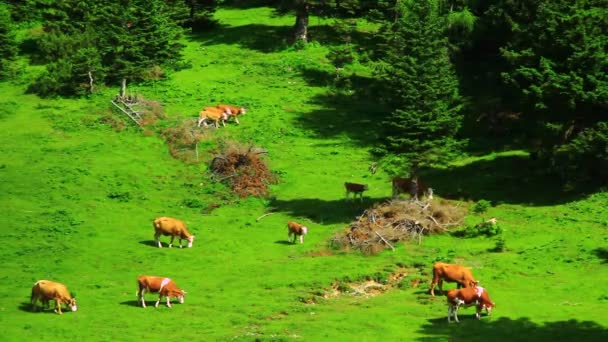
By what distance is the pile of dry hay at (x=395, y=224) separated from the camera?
46094mm

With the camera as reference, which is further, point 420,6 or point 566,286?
point 420,6

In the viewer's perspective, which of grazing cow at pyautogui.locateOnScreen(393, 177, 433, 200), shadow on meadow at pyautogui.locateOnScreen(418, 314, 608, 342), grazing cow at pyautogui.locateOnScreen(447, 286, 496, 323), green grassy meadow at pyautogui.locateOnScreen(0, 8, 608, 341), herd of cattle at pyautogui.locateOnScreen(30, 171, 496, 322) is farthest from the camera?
grazing cow at pyautogui.locateOnScreen(393, 177, 433, 200)

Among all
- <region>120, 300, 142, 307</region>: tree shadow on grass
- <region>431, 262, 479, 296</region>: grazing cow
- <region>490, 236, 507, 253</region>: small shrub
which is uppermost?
<region>431, 262, 479, 296</region>: grazing cow

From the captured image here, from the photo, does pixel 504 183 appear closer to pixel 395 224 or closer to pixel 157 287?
pixel 395 224

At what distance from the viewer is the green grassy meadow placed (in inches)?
1412

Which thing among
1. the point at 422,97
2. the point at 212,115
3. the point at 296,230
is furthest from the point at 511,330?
the point at 212,115

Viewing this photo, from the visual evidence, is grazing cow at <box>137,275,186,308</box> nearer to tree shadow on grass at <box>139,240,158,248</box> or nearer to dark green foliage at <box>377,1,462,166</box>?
tree shadow on grass at <box>139,240,158,248</box>

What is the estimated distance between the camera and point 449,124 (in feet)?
166

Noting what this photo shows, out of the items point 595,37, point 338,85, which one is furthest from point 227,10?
point 595,37

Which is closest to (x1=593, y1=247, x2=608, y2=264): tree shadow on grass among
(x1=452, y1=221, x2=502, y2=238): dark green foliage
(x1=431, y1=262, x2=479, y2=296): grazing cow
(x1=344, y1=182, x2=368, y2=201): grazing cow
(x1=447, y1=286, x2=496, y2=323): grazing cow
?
(x1=452, y1=221, x2=502, y2=238): dark green foliage

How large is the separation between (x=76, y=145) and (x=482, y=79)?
30.5m

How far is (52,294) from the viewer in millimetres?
36250

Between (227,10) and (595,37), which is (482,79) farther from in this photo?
(227,10)

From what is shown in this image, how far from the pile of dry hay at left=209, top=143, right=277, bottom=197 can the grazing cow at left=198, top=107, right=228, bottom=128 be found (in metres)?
5.95
